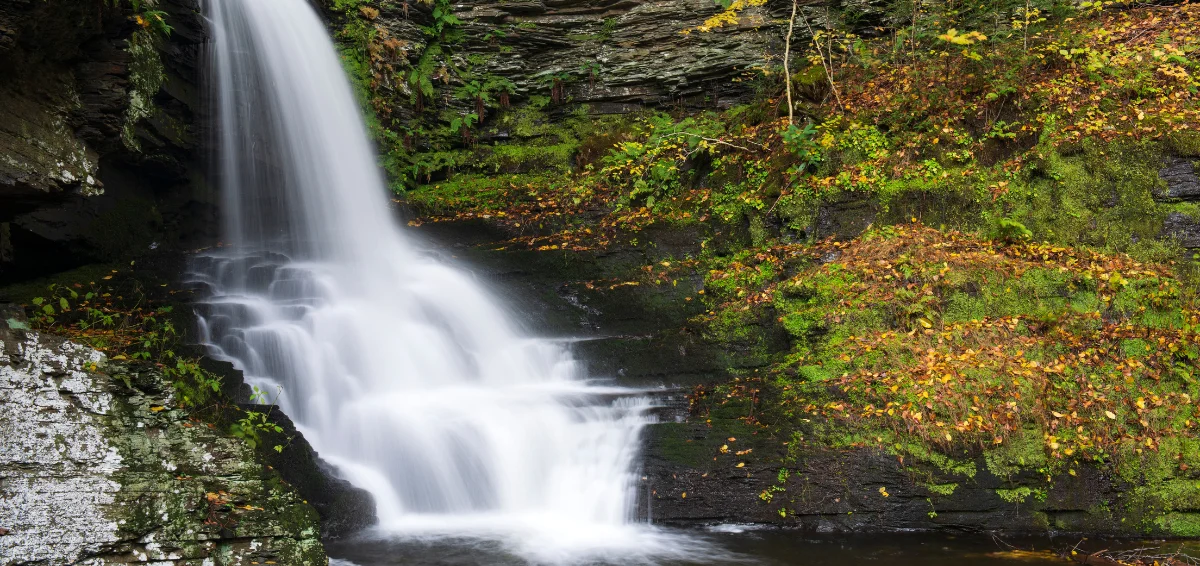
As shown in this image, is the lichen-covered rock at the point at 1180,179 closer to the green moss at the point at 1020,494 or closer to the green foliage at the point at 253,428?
the green moss at the point at 1020,494

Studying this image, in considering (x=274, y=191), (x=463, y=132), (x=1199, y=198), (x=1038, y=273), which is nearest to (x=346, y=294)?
(x=274, y=191)

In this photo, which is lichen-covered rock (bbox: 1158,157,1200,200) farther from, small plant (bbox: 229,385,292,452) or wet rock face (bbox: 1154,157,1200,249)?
small plant (bbox: 229,385,292,452)

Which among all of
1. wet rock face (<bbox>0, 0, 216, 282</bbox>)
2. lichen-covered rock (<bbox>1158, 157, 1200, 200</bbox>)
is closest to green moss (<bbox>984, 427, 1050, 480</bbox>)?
lichen-covered rock (<bbox>1158, 157, 1200, 200</bbox>)

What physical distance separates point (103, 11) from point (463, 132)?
6.74m

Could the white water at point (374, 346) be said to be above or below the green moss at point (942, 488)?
above

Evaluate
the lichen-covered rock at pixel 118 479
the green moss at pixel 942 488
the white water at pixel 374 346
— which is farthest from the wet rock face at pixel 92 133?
the green moss at pixel 942 488

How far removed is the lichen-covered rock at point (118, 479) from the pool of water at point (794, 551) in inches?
36.9

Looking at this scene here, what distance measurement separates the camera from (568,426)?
7035mm

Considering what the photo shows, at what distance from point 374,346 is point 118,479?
3686 mm

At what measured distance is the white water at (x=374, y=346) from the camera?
6.50m

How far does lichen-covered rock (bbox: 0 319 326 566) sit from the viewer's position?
416 centimetres

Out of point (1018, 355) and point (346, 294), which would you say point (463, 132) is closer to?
point (346, 294)

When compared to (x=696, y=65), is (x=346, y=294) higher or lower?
lower

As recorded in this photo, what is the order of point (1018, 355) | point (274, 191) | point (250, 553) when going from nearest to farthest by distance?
point (250, 553) < point (1018, 355) < point (274, 191)
